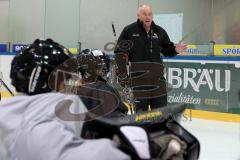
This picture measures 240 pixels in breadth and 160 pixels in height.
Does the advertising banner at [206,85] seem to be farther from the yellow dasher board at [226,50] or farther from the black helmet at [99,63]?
the black helmet at [99,63]

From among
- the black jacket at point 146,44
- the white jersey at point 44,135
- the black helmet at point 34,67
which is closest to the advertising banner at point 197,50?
the black jacket at point 146,44

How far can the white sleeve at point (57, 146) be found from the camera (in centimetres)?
75

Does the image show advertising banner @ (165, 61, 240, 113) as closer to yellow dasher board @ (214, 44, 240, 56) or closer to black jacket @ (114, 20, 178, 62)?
yellow dasher board @ (214, 44, 240, 56)

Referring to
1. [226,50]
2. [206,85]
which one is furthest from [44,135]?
[226,50]

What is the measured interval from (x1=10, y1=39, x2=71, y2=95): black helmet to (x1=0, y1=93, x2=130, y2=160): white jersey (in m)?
0.11

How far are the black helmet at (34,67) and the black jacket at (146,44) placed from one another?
115 inches

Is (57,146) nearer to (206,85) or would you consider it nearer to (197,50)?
(206,85)

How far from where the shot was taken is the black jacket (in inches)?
157

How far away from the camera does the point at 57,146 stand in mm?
767

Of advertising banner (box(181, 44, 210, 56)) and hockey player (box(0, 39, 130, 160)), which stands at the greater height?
advertising banner (box(181, 44, 210, 56))

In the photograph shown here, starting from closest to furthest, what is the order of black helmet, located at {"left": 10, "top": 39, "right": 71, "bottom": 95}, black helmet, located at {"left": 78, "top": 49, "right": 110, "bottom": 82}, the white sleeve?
the white sleeve → black helmet, located at {"left": 10, "top": 39, "right": 71, "bottom": 95} → black helmet, located at {"left": 78, "top": 49, "right": 110, "bottom": 82}

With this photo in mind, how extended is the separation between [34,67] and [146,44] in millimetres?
3002

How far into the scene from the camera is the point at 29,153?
0.79m

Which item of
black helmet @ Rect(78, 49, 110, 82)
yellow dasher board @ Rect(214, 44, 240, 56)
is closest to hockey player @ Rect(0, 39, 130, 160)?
black helmet @ Rect(78, 49, 110, 82)
